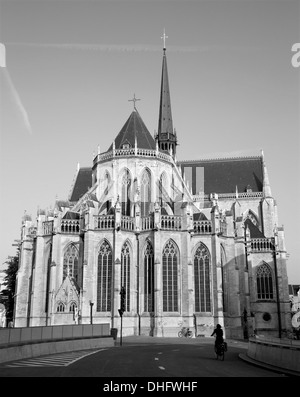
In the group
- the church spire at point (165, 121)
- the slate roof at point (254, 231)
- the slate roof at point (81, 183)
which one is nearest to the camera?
the slate roof at point (254, 231)

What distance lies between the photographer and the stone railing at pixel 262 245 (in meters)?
56.2

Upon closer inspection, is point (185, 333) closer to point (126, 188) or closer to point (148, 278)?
point (148, 278)

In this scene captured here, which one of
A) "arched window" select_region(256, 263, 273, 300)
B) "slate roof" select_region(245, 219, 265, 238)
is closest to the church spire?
"slate roof" select_region(245, 219, 265, 238)

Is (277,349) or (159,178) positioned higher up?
(159,178)

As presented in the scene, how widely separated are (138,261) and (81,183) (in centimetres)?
2549

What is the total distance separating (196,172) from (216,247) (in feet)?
94.2

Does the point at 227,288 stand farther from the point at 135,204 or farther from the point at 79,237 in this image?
the point at 79,237

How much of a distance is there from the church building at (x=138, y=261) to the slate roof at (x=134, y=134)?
189 millimetres

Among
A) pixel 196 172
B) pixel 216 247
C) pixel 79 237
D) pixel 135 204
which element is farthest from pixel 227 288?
pixel 196 172

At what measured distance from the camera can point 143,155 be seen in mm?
51688

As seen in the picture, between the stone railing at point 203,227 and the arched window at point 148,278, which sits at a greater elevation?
the stone railing at point 203,227

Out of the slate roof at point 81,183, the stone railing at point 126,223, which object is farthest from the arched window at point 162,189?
the slate roof at point 81,183

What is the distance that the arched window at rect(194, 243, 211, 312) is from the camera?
43719 millimetres

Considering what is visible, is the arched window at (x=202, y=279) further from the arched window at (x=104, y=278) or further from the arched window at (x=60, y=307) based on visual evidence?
the arched window at (x=60, y=307)
